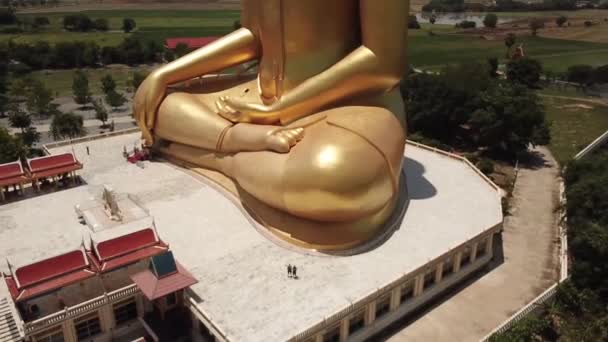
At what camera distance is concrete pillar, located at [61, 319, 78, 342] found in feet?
38.8

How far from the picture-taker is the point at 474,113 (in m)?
26.3

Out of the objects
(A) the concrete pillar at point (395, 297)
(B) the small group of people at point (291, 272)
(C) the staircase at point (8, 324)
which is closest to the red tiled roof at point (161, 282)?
(B) the small group of people at point (291, 272)

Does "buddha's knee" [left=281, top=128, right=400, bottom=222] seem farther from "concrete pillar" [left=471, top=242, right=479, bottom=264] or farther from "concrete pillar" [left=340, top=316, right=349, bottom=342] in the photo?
"concrete pillar" [left=471, top=242, right=479, bottom=264]

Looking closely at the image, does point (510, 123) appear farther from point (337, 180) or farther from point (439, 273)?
point (337, 180)

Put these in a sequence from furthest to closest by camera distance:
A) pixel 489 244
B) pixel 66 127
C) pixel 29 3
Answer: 1. pixel 29 3
2. pixel 66 127
3. pixel 489 244

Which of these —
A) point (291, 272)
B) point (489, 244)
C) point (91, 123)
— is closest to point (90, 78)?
point (91, 123)

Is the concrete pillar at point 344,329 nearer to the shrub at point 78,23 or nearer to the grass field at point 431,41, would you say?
the grass field at point 431,41

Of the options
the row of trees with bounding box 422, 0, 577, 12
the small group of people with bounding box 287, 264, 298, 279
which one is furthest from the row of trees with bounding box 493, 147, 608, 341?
the row of trees with bounding box 422, 0, 577, 12

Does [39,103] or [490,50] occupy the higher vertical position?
[39,103]

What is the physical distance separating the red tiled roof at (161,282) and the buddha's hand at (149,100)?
7.64 meters

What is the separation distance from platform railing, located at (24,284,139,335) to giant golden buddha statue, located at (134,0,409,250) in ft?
14.0

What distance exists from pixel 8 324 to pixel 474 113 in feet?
71.1

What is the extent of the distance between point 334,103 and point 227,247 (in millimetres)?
5113

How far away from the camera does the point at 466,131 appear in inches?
1164
